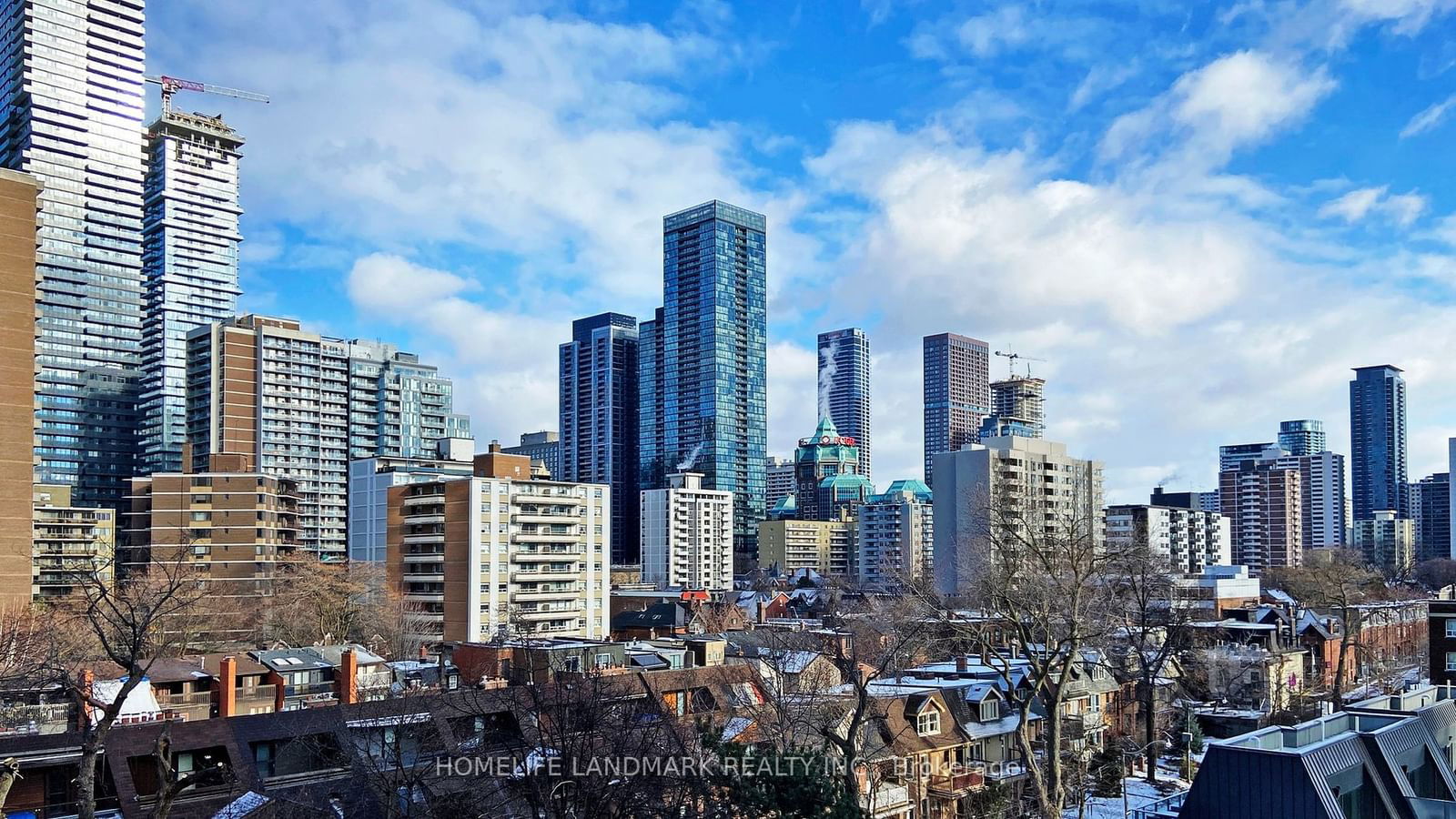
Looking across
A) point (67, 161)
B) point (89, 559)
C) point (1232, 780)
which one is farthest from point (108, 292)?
point (1232, 780)

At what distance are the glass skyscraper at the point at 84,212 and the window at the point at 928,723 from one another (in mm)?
137396

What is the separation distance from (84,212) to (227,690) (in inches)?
5756

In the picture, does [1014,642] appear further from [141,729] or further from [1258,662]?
[141,729]

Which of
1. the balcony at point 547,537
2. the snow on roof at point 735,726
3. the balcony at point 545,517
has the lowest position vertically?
the snow on roof at point 735,726

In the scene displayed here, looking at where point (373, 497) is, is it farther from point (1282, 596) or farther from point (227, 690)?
point (1282, 596)

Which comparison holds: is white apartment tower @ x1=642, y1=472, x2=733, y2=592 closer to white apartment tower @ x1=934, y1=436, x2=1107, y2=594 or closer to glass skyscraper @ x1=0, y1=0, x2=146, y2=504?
white apartment tower @ x1=934, y1=436, x2=1107, y2=594

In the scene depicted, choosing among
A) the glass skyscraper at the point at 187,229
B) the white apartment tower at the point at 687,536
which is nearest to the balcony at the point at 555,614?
the white apartment tower at the point at 687,536

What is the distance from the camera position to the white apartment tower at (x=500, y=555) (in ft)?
263

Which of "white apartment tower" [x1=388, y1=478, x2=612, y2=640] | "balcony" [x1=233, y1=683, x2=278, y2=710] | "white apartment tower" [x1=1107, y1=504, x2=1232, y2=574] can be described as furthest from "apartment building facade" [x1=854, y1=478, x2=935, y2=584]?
"balcony" [x1=233, y1=683, x2=278, y2=710]

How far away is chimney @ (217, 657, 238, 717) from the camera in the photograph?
41281 mm

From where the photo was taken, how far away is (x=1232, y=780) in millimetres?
25781

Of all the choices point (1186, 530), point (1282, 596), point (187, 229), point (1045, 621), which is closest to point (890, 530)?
point (1186, 530)

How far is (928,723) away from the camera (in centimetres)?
4388

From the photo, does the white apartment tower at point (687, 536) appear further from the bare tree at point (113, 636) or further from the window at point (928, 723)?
the window at point (928, 723)
